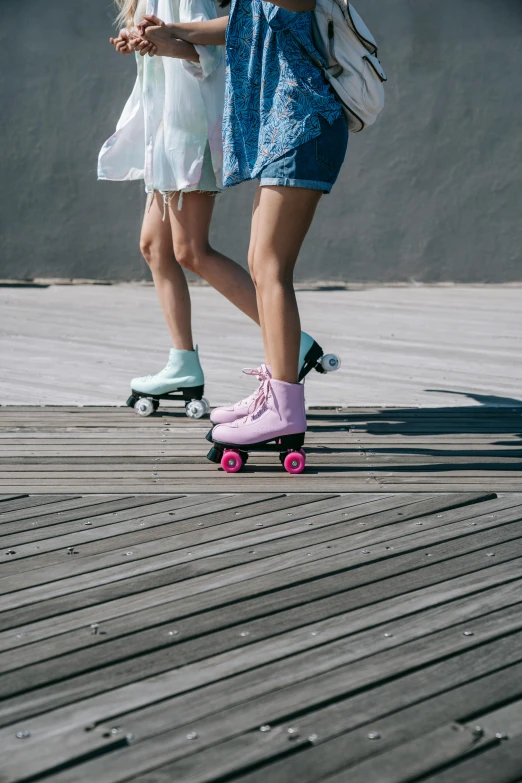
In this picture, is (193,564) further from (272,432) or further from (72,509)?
(272,432)

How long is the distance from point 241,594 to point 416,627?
38cm

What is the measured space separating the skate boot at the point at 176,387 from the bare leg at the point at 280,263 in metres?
0.83

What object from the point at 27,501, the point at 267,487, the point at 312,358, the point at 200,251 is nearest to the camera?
the point at 27,501

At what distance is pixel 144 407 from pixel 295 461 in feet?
3.29

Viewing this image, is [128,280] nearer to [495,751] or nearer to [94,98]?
[94,98]

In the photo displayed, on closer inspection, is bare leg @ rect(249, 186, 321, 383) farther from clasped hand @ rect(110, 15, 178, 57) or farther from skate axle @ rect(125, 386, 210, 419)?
skate axle @ rect(125, 386, 210, 419)

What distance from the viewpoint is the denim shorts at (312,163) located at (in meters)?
3.12

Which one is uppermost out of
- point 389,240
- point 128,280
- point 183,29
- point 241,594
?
point 183,29

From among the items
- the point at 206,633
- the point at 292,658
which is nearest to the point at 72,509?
the point at 206,633

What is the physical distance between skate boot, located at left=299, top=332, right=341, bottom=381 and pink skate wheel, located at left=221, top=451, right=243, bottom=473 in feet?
2.04

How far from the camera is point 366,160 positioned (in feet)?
29.6

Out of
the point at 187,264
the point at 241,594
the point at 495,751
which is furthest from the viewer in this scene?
the point at 187,264

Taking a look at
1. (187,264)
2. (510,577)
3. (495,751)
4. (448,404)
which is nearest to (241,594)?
(510,577)

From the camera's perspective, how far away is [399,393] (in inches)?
179
